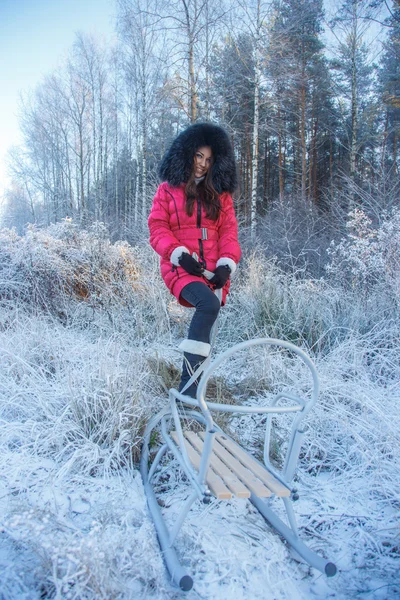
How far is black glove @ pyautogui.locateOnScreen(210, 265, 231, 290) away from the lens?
2.46 meters

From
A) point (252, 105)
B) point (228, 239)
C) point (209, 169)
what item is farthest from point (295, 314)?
point (252, 105)

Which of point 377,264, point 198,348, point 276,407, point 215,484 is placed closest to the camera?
point 276,407

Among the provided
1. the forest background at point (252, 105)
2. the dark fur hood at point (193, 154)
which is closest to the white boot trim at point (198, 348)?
the dark fur hood at point (193, 154)

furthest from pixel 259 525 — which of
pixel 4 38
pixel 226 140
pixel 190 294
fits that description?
pixel 4 38

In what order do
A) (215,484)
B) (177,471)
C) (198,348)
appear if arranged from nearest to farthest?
(215,484) → (198,348) → (177,471)

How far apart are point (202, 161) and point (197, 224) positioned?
→ 0.49 meters

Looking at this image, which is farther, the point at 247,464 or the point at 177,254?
the point at 177,254

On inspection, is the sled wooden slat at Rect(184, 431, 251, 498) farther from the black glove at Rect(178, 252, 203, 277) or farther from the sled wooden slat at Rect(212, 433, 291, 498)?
the black glove at Rect(178, 252, 203, 277)

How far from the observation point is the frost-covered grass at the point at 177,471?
4.67ft

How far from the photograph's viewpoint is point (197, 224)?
8.55 ft

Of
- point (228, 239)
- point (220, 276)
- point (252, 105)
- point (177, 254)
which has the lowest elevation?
point (220, 276)

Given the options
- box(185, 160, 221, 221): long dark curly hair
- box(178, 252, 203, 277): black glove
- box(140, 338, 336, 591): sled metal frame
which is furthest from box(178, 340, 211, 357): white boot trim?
box(185, 160, 221, 221): long dark curly hair

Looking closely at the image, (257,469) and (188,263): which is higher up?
(188,263)

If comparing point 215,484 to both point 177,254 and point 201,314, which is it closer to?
point 201,314
